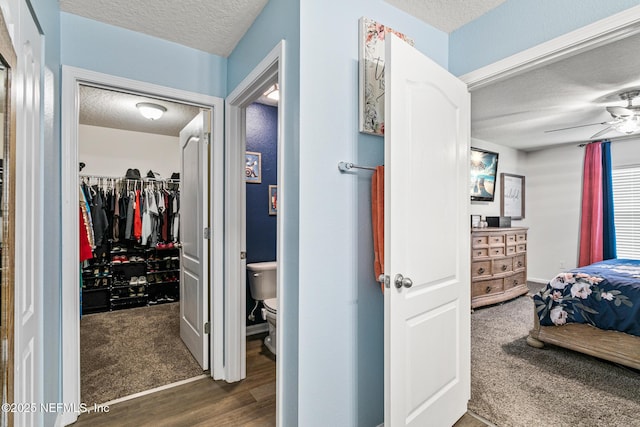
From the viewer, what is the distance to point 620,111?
341cm

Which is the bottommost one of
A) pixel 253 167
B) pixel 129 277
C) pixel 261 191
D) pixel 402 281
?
pixel 129 277

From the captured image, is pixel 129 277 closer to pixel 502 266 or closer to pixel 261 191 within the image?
pixel 261 191

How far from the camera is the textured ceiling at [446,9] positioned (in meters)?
1.75

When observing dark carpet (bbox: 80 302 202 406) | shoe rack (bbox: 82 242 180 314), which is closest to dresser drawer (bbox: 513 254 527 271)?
dark carpet (bbox: 80 302 202 406)

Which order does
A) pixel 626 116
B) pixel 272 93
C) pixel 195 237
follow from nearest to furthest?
pixel 195 237 < pixel 272 93 < pixel 626 116

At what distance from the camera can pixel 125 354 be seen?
9.07 feet

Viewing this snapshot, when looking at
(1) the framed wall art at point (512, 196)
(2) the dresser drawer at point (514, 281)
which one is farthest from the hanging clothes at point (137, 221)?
(1) the framed wall art at point (512, 196)

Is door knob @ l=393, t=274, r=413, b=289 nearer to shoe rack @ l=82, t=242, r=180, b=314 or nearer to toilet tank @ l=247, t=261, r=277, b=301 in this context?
toilet tank @ l=247, t=261, r=277, b=301

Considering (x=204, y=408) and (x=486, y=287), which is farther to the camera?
(x=486, y=287)

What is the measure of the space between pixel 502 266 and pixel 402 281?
12.1ft

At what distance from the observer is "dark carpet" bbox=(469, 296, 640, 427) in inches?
75.9

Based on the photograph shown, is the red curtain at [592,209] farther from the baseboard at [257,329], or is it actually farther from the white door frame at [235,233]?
the white door frame at [235,233]

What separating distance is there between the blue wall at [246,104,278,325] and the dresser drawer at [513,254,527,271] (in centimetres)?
353

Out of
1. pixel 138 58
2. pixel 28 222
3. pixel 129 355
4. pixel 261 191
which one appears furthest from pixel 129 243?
pixel 28 222
